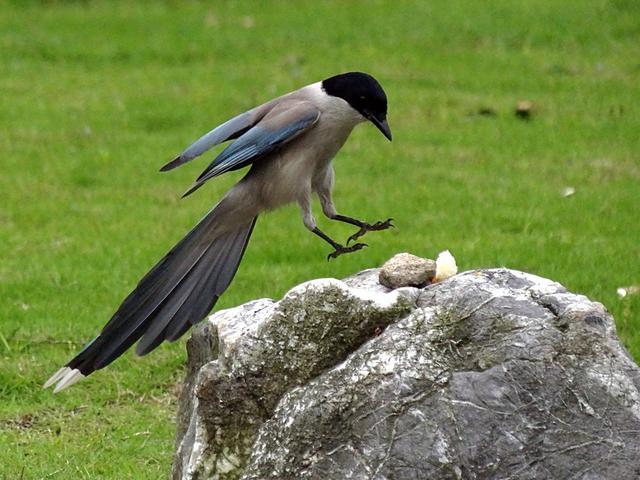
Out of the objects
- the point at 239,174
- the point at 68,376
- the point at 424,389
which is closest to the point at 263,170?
the point at 68,376

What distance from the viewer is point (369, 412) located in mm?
4152

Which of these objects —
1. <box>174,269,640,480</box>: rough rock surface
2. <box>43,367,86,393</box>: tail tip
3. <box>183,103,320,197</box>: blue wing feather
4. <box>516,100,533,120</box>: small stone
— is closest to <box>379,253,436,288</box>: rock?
<box>174,269,640,480</box>: rough rock surface

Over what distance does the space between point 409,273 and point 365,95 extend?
129 cm

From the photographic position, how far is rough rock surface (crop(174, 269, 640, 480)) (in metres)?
4.12

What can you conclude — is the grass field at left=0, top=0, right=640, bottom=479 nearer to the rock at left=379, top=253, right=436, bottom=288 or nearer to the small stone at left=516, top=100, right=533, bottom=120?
the small stone at left=516, top=100, right=533, bottom=120

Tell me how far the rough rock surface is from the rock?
0.28 metres

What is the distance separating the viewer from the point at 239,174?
1044 cm

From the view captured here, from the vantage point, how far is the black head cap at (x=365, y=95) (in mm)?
5805

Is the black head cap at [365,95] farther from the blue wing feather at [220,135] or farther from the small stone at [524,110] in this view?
the small stone at [524,110]

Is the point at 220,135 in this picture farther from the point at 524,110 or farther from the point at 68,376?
the point at 524,110

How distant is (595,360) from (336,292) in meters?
0.86

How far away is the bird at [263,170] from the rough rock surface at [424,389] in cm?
112

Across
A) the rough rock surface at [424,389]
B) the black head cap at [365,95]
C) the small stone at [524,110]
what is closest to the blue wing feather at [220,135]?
the black head cap at [365,95]

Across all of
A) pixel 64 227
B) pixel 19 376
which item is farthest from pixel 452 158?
pixel 19 376
